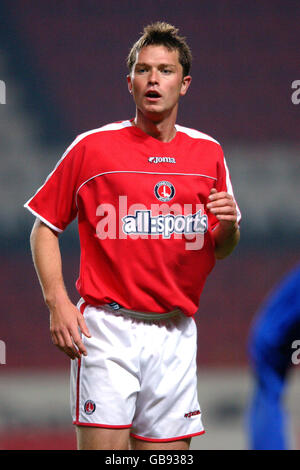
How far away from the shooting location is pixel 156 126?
2441 mm

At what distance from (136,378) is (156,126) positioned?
0.77 meters

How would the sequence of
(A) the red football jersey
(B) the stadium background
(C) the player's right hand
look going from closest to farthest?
(C) the player's right hand
(A) the red football jersey
(B) the stadium background

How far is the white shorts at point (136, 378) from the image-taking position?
2273 millimetres

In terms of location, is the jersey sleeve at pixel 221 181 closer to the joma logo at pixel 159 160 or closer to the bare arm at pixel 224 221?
the bare arm at pixel 224 221

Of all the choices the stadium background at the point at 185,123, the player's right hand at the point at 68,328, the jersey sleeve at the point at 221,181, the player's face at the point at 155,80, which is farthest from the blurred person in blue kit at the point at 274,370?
the stadium background at the point at 185,123

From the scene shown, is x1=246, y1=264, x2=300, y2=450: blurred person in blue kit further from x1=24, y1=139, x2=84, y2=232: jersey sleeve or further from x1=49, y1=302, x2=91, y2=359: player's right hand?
x1=24, y1=139, x2=84, y2=232: jersey sleeve

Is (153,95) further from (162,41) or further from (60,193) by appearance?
(60,193)

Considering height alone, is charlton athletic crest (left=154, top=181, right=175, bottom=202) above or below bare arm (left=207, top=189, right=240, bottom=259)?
above

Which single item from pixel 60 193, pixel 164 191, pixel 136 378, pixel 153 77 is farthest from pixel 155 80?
pixel 136 378

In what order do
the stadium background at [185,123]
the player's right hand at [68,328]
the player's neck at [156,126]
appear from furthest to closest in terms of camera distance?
the stadium background at [185,123] → the player's neck at [156,126] → the player's right hand at [68,328]

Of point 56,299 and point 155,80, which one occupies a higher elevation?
point 155,80

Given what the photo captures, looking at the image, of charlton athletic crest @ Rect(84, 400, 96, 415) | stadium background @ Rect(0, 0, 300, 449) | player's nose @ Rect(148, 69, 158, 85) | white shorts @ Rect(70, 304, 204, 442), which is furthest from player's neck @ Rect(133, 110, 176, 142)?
stadium background @ Rect(0, 0, 300, 449)

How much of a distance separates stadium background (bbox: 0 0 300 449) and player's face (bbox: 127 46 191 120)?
1916mm

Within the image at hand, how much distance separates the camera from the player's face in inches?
92.9
